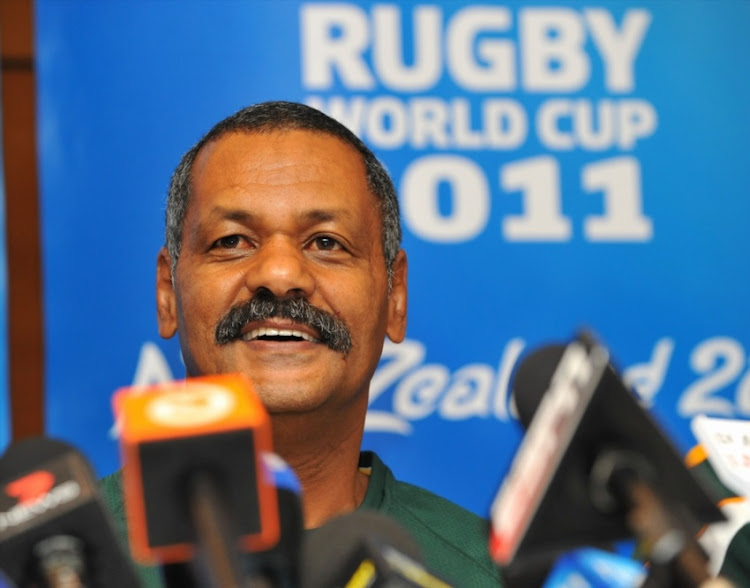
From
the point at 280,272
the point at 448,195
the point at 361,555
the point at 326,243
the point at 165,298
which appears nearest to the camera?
the point at 361,555

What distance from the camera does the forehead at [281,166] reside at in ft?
4.90

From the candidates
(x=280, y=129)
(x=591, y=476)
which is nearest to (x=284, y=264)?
(x=280, y=129)

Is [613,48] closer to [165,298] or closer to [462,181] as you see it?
[462,181]

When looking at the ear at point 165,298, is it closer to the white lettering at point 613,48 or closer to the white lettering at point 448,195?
the white lettering at point 448,195

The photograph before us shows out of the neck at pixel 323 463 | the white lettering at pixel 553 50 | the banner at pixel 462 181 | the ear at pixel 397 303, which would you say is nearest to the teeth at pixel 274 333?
the neck at pixel 323 463

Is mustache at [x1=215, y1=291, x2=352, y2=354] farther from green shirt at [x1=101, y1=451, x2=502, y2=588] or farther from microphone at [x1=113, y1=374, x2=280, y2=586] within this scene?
microphone at [x1=113, y1=374, x2=280, y2=586]

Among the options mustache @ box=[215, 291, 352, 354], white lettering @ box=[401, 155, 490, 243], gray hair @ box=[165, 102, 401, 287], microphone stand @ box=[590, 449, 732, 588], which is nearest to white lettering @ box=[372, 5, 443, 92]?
white lettering @ box=[401, 155, 490, 243]

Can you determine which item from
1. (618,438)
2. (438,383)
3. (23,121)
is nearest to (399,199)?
(438,383)

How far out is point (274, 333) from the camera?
54.9 inches

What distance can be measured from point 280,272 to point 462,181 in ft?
1.77

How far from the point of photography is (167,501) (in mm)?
492

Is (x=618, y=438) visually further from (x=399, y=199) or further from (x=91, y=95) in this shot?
(x=91, y=95)

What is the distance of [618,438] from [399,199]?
1.24 meters

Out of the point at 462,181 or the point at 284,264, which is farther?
the point at 462,181
